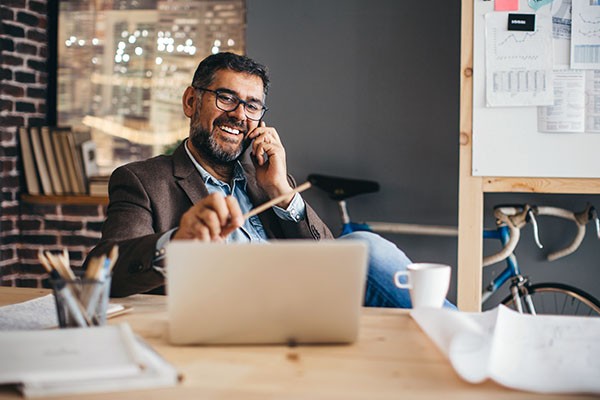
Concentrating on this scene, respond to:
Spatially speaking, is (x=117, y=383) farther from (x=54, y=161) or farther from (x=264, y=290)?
(x=54, y=161)

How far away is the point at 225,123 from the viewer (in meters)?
2.31

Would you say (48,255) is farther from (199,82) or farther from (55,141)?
(55,141)

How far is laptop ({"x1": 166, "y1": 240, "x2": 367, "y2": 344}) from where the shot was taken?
103 cm

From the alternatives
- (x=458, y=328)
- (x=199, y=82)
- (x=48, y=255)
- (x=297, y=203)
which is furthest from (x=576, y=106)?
(x=48, y=255)

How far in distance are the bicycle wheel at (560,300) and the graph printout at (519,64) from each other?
949mm

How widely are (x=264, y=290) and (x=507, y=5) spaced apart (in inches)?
81.0

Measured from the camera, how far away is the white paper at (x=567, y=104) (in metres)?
2.72

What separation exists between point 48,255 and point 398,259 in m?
0.81

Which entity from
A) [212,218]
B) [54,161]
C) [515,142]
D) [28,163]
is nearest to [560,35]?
[515,142]

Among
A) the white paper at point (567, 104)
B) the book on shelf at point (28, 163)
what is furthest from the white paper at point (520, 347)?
the book on shelf at point (28, 163)

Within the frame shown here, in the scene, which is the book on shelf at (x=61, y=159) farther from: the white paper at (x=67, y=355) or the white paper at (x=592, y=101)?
the white paper at (x=67, y=355)

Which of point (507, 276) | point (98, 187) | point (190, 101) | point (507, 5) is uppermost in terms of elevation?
point (507, 5)

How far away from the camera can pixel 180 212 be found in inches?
→ 82.4

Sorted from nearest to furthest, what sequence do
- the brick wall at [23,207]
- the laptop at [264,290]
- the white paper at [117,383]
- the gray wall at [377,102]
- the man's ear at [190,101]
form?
1. the white paper at [117,383]
2. the laptop at [264,290]
3. the man's ear at [190,101]
4. the gray wall at [377,102]
5. the brick wall at [23,207]
